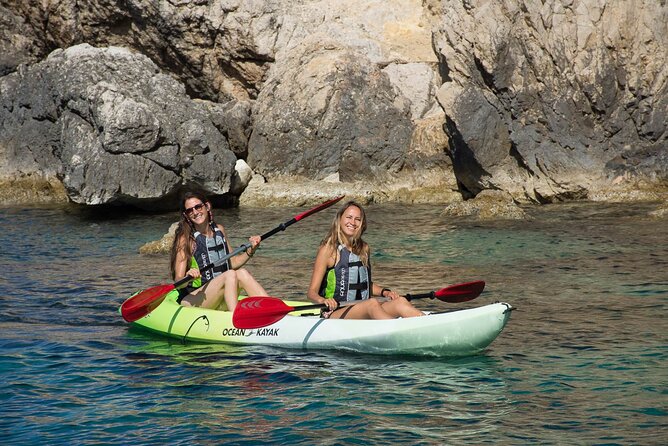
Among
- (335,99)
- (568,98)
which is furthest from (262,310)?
(335,99)

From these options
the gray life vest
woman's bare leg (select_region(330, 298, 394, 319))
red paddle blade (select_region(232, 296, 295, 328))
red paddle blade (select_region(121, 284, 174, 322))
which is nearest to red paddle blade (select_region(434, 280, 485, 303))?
woman's bare leg (select_region(330, 298, 394, 319))

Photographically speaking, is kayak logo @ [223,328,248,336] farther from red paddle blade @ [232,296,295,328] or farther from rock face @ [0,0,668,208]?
rock face @ [0,0,668,208]

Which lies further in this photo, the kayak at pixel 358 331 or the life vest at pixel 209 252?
the life vest at pixel 209 252

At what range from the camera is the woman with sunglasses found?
9172 millimetres

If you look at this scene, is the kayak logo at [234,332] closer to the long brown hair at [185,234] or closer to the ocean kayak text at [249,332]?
the ocean kayak text at [249,332]

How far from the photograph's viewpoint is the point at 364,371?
780cm

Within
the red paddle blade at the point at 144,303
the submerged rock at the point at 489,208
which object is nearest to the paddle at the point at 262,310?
the red paddle blade at the point at 144,303

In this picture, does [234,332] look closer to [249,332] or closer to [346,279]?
[249,332]

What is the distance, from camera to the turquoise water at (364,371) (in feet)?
21.0

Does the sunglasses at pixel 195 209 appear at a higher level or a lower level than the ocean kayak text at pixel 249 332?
higher

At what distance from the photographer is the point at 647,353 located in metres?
8.10

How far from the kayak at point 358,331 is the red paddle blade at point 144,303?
0.18 m

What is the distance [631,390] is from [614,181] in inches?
486

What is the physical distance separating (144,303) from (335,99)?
13.3 m
